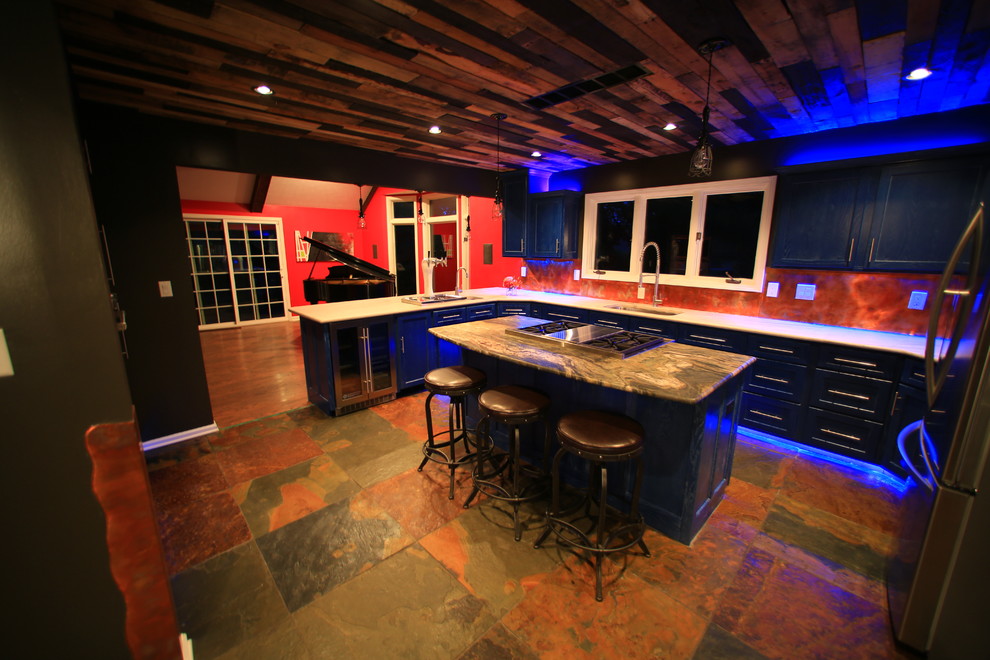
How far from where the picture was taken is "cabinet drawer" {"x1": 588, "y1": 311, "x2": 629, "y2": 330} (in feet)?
13.0

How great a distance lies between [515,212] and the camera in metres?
5.25

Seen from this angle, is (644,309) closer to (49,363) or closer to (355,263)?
(49,363)

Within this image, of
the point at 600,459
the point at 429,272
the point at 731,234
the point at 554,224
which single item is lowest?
the point at 600,459

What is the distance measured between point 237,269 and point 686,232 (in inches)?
304

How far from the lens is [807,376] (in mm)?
2912

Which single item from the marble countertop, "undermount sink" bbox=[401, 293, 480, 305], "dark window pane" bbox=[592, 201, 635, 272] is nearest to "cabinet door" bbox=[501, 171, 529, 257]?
"dark window pane" bbox=[592, 201, 635, 272]

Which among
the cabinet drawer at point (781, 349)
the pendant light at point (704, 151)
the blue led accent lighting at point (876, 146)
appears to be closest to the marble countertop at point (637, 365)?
the pendant light at point (704, 151)

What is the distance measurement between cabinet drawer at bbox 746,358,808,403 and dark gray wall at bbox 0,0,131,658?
3.81 metres

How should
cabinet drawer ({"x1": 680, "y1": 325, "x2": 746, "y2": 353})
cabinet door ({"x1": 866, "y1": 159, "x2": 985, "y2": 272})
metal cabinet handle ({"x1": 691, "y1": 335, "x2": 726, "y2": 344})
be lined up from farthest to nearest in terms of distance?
1. metal cabinet handle ({"x1": 691, "y1": 335, "x2": 726, "y2": 344})
2. cabinet drawer ({"x1": 680, "y1": 325, "x2": 746, "y2": 353})
3. cabinet door ({"x1": 866, "y1": 159, "x2": 985, "y2": 272})

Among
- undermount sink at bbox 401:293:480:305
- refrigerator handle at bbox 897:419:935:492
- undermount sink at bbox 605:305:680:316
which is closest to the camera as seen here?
refrigerator handle at bbox 897:419:935:492

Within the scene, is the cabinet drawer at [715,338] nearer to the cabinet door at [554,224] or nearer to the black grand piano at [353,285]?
the cabinet door at [554,224]

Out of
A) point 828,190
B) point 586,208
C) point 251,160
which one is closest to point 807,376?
point 828,190

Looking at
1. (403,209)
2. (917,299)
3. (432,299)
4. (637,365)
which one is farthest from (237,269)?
(917,299)

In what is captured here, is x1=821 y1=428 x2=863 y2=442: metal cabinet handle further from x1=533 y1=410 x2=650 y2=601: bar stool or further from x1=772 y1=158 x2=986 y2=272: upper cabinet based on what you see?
x1=533 y1=410 x2=650 y2=601: bar stool
